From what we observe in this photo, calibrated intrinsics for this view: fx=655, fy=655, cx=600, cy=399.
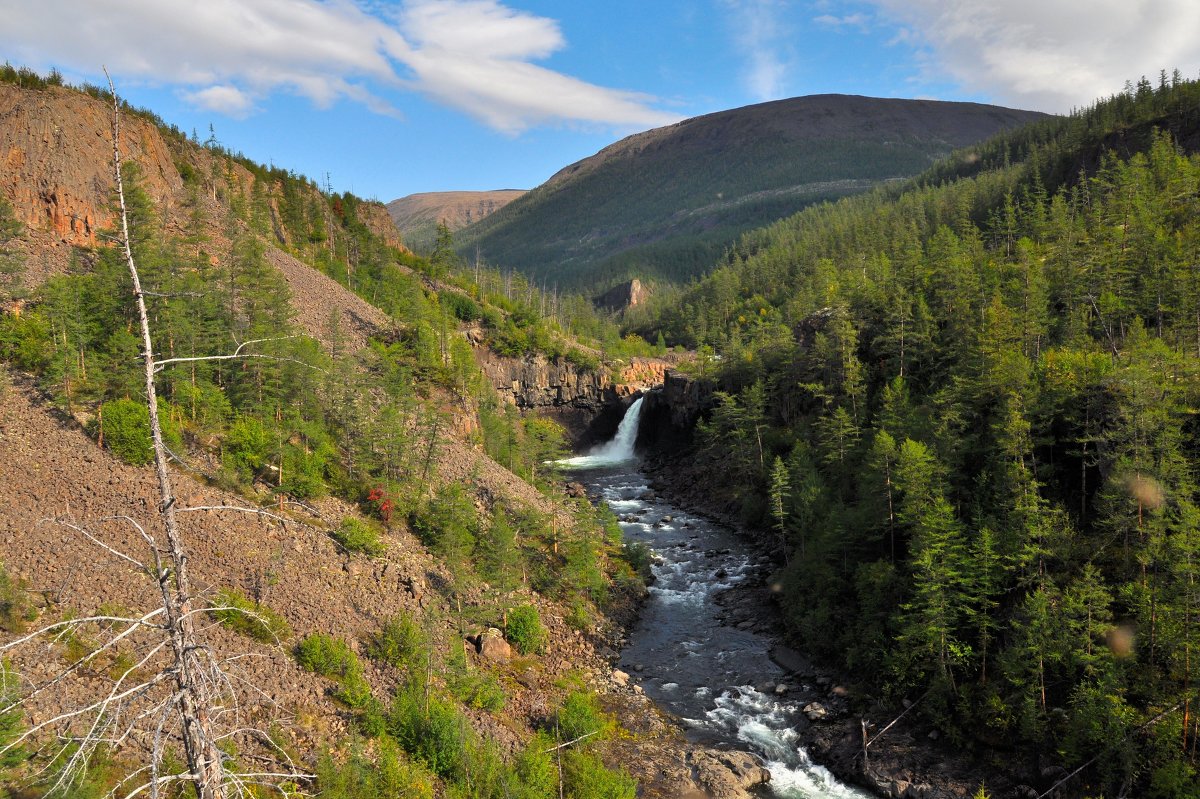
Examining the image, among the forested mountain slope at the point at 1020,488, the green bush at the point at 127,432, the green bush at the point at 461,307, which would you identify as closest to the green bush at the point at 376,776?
the green bush at the point at 127,432

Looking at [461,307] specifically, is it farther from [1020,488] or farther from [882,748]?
[882,748]

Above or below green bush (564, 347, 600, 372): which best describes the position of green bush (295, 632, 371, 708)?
below

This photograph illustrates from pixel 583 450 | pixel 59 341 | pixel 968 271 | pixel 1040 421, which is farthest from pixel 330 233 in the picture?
pixel 1040 421

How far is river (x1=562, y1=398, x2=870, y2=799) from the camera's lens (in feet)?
87.2

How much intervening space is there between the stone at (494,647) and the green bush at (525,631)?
606 mm

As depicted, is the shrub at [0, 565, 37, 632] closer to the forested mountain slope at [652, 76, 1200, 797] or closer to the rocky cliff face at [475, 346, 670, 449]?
the forested mountain slope at [652, 76, 1200, 797]

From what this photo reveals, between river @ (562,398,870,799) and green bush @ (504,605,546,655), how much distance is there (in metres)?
4.82

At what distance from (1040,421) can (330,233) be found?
3385 inches

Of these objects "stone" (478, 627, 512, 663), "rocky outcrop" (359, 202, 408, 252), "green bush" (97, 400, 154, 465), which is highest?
"rocky outcrop" (359, 202, 408, 252)

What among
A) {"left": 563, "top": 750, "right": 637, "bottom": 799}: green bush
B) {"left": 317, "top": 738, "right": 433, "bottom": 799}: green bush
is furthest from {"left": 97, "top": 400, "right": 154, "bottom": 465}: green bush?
{"left": 563, "top": 750, "right": 637, "bottom": 799}: green bush

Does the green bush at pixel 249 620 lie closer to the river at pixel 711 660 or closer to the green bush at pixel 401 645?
the green bush at pixel 401 645

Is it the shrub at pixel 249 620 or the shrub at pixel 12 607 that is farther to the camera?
the shrub at pixel 249 620

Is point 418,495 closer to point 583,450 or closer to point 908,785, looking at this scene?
point 908,785

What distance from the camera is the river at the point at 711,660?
26.6 metres
